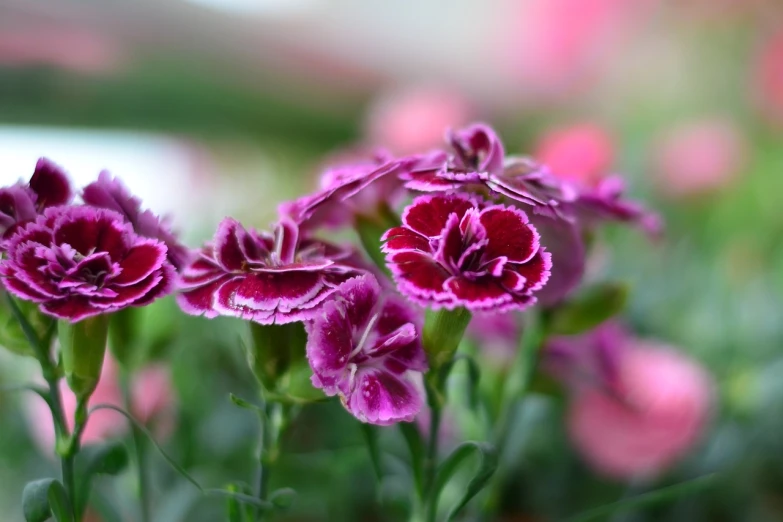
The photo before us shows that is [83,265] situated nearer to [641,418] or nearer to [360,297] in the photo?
[360,297]

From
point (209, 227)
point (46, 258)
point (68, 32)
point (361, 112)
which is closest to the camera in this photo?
point (46, 258)

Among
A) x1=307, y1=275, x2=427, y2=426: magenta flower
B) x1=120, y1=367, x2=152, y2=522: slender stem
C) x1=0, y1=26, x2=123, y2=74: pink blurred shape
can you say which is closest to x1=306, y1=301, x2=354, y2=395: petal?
x1=307, y1=275, x2=427, y2=426: magenta flower

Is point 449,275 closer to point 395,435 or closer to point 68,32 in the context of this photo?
point 395,435

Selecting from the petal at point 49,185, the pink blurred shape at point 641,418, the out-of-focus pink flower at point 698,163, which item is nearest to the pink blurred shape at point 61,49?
the petal at point 49,185

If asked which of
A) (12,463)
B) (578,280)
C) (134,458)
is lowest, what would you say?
(12,463)

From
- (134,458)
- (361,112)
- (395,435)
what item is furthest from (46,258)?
(361,112)

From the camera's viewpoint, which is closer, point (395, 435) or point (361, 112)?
point (395, 435)

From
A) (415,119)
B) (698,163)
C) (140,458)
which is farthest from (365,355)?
(698,163)
